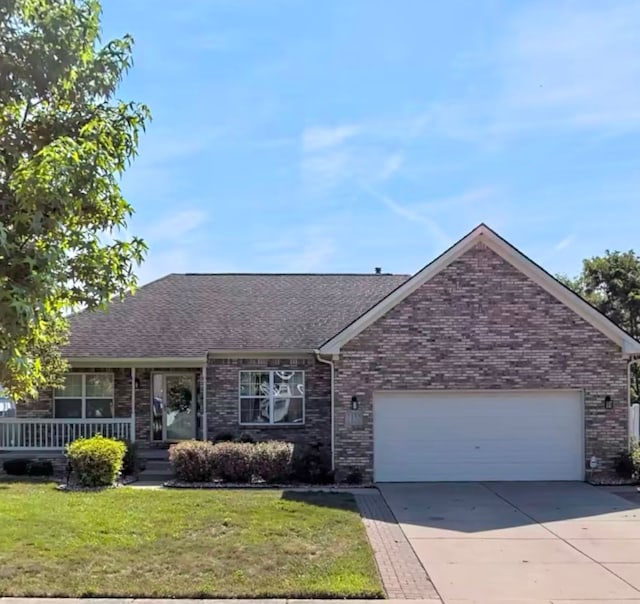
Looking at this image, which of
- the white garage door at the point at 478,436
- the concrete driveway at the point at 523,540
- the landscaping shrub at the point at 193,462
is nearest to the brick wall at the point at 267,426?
the white garage door at the point at 478,436

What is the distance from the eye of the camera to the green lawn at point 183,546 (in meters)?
7.88

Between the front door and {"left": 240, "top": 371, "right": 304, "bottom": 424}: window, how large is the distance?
209 centimetres

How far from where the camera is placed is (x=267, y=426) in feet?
62.7

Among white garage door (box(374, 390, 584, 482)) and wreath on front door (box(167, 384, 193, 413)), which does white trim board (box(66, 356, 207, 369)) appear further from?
white garage door (box(374, 390, 584, 482))

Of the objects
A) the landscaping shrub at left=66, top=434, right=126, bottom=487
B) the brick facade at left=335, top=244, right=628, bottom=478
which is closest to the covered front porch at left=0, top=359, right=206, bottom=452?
the landscaping shrub at left=66, top=434, right=126, bottom=487

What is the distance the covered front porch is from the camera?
18.4 m

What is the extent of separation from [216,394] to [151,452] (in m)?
2.42

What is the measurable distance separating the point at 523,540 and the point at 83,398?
13.4 metres

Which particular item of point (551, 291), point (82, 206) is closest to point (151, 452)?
point (551, 291)

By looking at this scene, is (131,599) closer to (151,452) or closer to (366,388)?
(366,388)

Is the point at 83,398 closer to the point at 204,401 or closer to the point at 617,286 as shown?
the point at 204,401

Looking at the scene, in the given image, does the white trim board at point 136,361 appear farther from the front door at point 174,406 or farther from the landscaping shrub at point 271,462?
the landscaping shrub at point 271,462

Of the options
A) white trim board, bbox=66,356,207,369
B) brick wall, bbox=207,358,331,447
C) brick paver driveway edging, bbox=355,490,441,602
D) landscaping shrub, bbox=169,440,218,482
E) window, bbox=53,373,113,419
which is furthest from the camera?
window, bbox=53,373,113,419

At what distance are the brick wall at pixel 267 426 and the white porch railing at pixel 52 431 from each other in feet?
7.48
